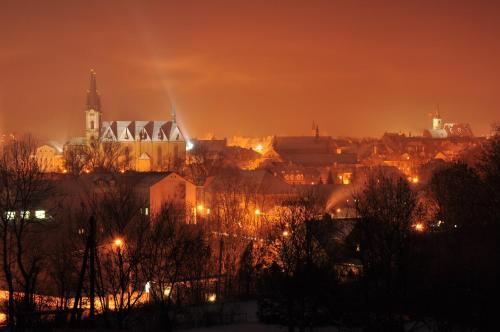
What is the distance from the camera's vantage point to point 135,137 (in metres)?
116

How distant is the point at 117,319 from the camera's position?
71.4 ft

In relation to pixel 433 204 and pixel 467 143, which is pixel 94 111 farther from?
pixel 433 204

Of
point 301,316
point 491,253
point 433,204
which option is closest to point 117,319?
point 301,316

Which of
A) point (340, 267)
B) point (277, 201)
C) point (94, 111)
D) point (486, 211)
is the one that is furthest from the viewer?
point (94, 111)

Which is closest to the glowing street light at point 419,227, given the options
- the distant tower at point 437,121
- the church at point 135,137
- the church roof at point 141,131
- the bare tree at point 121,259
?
the bare tree at point 121,259

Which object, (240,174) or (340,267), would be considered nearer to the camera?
(340,267)

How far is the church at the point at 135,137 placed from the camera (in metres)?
110

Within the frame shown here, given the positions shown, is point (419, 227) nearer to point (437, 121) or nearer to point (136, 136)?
point (136, 136)

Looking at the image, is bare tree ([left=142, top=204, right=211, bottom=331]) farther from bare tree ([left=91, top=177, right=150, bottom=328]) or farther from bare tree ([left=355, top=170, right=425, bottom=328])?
bare tree ([left=355, top=170, right=425, bottom=328])

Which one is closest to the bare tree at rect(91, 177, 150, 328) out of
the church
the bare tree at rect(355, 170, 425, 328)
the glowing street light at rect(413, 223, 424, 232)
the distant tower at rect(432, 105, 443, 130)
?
the bare tree at rect(355, 170, 425, 328)

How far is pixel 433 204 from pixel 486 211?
33.5ft

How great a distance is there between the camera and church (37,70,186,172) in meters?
110

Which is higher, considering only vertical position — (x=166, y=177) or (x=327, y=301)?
(x=166, y=177)

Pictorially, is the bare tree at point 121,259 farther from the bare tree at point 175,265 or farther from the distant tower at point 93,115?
the distant tower at point 93,115
